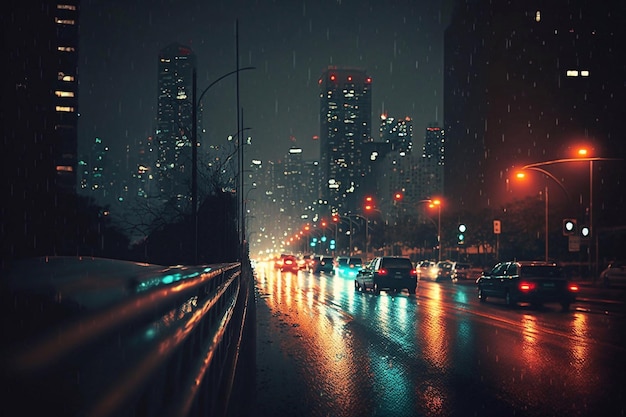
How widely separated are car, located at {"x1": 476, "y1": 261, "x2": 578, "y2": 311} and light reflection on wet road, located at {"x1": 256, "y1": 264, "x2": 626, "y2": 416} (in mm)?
3833

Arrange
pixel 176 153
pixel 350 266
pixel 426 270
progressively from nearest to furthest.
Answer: pixel 176 153 < pixel 426 270 < pixel 350 266

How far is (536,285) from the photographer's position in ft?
87.8

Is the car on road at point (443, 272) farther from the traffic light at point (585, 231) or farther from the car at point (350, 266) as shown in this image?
the traffic light at point (585, 231)

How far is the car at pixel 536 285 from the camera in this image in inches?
1045

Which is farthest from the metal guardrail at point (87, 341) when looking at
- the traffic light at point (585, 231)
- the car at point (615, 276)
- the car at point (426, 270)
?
the car at point (426, 270)

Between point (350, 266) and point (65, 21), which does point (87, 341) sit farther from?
point (65, 21)

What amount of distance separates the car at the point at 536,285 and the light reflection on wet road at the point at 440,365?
3.83m

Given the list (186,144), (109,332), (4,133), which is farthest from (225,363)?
(4,133)

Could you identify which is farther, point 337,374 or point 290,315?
point 290,315

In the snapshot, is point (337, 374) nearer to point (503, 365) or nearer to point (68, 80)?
point (503, 365)

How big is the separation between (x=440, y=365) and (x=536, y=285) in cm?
1560

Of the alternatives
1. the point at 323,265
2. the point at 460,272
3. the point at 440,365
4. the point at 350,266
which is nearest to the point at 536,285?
the point at 440,365

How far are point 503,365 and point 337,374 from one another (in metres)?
2.65

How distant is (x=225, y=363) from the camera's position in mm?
10664
